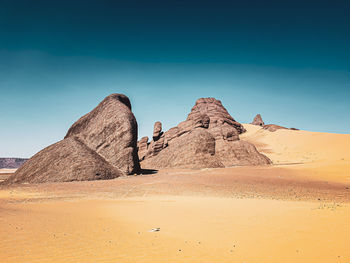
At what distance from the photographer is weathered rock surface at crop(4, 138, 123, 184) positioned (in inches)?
773

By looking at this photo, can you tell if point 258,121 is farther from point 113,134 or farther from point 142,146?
point 113,134

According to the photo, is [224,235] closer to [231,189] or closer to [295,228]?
[295,228]

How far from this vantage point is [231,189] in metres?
14.1

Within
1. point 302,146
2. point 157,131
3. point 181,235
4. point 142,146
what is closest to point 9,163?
point 142,146

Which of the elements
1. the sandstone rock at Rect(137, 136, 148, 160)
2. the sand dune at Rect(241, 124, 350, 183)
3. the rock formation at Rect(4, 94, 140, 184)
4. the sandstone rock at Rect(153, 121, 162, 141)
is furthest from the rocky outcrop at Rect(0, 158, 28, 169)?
the rock formation at Rect(4, 94, 140, 184)

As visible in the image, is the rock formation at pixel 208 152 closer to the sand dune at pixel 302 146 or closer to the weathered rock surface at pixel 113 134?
the weathered rock surface at pixel 113 134

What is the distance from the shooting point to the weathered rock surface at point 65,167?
19.6m

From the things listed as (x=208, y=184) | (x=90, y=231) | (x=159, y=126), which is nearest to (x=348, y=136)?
(x=159, y=126)

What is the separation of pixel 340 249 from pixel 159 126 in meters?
39.5

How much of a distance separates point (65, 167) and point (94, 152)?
3992mm

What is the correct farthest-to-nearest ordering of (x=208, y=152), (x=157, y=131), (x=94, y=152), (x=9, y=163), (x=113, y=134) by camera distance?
1. (x=9, y=163)
2. (x=157, y=131)
3. (x=208, y=152)
4. (x=113, y=134)
5. (x=94, y=152)

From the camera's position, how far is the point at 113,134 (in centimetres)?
2491

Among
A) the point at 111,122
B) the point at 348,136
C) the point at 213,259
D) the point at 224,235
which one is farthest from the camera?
the point at 348,136

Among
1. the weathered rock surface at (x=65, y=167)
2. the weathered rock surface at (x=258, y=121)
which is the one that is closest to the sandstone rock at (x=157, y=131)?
the weathered rock surface at (x=65, y=167)
